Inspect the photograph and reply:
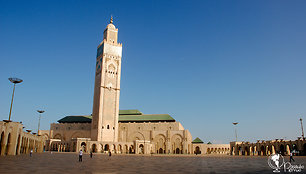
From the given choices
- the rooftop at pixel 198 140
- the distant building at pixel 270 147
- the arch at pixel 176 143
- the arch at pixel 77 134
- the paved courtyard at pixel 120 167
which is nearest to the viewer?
the paved courtyard at pixel 120 167

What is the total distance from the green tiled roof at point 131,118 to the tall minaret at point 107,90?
10856 mm

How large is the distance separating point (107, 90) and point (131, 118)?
15196 millimetres

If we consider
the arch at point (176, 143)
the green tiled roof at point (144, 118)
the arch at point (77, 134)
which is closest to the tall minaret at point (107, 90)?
the green tiled roof at point (144, 118)

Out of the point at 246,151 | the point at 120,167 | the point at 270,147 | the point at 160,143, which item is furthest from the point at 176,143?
the point at 120,167

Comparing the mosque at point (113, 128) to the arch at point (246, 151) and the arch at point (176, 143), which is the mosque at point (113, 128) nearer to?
the arch at point (176, 143)

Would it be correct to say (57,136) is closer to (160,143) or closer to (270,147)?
(160,143)

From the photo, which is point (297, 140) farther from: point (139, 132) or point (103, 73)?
point (103, 73)

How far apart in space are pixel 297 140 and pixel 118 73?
164 ft

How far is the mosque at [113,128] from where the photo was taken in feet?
214

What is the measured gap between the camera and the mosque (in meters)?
65.3

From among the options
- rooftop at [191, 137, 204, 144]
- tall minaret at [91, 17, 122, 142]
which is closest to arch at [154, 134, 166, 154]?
tall minaret at [91, 17, 122, 142]

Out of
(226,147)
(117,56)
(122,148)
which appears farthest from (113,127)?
(226,147)

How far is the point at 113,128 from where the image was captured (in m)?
70.6

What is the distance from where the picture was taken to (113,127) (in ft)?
232
